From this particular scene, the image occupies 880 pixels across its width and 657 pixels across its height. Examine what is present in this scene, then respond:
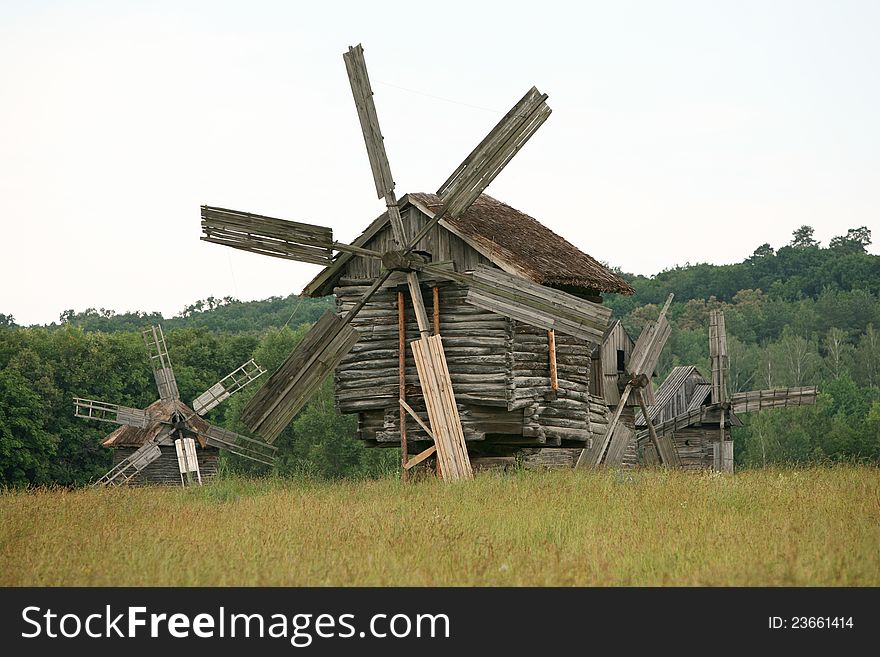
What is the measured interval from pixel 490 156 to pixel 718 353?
1585cm

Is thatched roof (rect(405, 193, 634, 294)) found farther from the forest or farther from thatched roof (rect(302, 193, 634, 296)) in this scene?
the forest

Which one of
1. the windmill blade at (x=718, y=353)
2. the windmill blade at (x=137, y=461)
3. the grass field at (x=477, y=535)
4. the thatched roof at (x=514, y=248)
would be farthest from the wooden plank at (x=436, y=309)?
the windmill blade at (x=137, y=461)

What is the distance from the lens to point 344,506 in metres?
14.3

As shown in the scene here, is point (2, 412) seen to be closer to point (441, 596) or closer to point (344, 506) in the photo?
point (344, 506)

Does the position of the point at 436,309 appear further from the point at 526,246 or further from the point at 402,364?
the point at 526,246

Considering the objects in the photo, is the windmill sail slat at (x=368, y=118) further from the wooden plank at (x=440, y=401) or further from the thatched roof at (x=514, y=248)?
the wooden plank at (x=440, y=401)

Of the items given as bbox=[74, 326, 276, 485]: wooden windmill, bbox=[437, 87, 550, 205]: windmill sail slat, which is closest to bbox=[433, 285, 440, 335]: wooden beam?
bbox=[437, 87, 550, 205]: windmill sail slat

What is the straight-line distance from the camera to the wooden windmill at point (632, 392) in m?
22.9

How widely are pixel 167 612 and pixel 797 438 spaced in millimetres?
51494

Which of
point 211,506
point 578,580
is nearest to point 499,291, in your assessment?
point 211,506

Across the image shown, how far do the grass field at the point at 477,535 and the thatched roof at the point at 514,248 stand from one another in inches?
162

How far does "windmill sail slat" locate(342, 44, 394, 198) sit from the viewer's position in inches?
773

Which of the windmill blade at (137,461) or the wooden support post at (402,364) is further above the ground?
the wooden support post at (402,364)

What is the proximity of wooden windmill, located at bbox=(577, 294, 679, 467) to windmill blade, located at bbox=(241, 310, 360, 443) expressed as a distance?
227 inches
